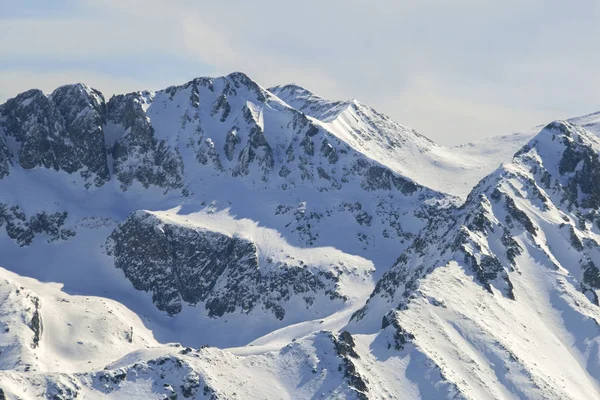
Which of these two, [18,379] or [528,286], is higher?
[528,286]

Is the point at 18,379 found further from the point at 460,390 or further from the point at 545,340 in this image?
the point at 545,340

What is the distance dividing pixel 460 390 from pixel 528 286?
1888 inches

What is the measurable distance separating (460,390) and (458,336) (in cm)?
1757

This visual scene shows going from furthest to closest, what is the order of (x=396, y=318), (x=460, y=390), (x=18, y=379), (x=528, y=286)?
(x=528, y=286)
(x=396, y=318)
(x=460, y=390)
(x=18, y=379)

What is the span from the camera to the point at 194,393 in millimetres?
143375

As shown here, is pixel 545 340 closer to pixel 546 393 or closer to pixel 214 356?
Result: pixel 546 393

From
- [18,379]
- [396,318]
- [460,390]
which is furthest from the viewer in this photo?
[396,318]

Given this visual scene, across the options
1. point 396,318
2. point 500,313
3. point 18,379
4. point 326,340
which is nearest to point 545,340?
point 500,313

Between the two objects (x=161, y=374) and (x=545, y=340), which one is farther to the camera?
(x=545, y=340)

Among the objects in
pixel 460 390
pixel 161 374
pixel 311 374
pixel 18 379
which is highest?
pixel 460 390

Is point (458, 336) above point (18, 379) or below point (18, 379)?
above

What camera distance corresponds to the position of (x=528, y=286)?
7613 inches

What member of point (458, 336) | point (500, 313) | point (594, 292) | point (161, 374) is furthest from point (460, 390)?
point (594, 292)

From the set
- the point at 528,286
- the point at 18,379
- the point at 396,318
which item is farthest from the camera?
the point at 528,286
